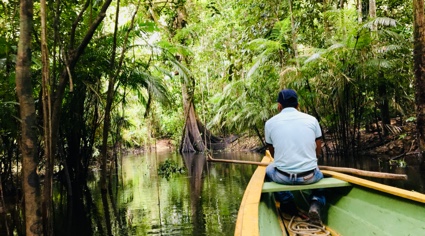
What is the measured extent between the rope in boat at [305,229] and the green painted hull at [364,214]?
5.6 inches

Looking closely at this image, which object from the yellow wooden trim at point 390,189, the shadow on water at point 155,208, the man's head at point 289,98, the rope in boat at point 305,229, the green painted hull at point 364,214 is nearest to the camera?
the yellow wooden trim at point 390,189

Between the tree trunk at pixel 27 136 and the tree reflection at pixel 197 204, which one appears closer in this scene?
the tree trunk at pixel 27 136

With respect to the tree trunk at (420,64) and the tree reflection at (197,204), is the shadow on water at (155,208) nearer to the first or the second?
the tree reflection at (197,204)

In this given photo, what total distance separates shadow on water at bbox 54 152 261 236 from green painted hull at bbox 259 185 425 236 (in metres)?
1.35

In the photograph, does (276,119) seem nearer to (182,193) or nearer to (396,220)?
(396,220)

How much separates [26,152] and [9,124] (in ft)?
7.35

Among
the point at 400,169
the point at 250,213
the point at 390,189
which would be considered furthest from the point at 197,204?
the point at 400,169

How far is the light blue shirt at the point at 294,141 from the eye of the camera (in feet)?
12.0

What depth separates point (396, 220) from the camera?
114 inches

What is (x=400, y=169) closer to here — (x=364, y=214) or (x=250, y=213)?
(x=364, y=214)

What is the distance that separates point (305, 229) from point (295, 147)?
810mm

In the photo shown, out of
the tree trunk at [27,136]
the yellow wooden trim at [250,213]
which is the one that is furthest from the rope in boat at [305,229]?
the tree trunk at [27,136]

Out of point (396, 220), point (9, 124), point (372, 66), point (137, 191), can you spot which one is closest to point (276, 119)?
point (396, 220)

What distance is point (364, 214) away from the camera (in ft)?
10.9
